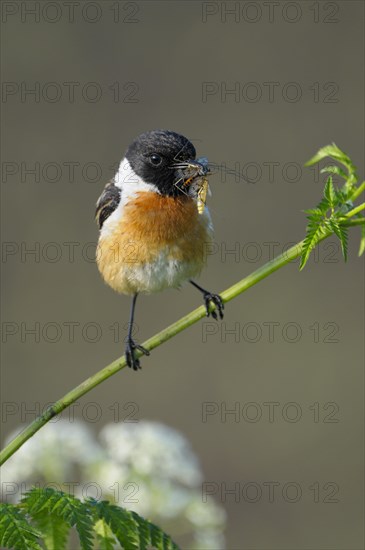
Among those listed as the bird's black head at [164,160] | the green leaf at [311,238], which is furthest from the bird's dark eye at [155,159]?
the green leaf at [311,238]

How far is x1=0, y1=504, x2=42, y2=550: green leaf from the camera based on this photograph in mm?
1671

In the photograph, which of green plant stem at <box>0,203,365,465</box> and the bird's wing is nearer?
green plant stem at <box>0,203,365,465</box>

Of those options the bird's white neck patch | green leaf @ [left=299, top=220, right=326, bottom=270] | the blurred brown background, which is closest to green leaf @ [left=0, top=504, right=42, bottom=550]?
green leaf @ [left=299, top=220, right=326, bottom=270]

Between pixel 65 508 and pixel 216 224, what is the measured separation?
561cm

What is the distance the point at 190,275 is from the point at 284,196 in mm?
4411

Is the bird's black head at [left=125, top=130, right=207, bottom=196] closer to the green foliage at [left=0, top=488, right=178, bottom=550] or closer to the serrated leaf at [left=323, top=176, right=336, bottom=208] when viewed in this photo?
the serrated leaf at [left=323, top=176, right=336, bottom=208]

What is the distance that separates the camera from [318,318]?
780cm

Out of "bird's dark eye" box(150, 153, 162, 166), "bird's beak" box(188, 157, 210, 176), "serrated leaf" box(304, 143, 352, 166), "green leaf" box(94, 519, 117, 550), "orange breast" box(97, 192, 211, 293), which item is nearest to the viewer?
"green leaf" box(94, 519, 117, 550)

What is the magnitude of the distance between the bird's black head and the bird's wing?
8.2 inches

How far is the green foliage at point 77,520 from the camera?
1.75m

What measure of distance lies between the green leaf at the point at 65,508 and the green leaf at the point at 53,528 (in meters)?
0.02

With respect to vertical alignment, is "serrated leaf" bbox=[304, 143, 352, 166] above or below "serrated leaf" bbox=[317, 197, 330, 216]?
above

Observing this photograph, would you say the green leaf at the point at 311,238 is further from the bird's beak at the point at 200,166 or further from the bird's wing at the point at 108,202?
the bird's wing at the point at 108,202

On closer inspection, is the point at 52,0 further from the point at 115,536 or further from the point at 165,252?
the point at 115,536
